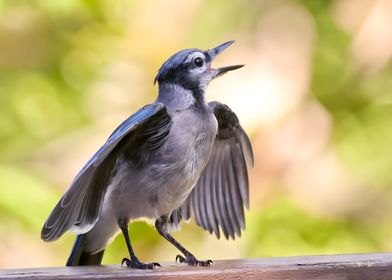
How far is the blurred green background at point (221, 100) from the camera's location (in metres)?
3.04

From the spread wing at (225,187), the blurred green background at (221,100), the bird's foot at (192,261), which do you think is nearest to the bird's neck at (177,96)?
the spread wing at (225,187)

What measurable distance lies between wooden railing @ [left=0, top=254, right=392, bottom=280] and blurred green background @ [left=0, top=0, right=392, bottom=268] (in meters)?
1.17

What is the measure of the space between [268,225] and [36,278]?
152cm

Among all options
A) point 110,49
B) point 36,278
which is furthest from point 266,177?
point 36,278

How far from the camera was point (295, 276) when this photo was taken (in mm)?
1747

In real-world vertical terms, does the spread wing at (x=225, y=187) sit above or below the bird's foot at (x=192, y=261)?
above

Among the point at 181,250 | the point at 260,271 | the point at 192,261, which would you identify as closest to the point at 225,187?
the point at 181,250

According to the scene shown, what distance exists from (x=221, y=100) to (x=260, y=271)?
143 centimetres

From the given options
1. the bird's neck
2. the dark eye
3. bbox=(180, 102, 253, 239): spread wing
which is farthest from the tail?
the dark eye

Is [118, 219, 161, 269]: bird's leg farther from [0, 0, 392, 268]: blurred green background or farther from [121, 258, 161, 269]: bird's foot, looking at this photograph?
[0, 0, 392, 268]: blurred green background

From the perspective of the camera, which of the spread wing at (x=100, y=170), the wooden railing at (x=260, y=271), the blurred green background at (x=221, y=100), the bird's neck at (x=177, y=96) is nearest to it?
the wooden railing at (x=260, y=271)

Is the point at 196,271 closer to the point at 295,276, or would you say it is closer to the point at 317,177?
the point at 295,276

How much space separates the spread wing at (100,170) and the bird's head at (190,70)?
116 millimetres

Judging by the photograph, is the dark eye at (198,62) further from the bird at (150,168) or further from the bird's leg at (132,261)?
the bird's leg at (132,261)
